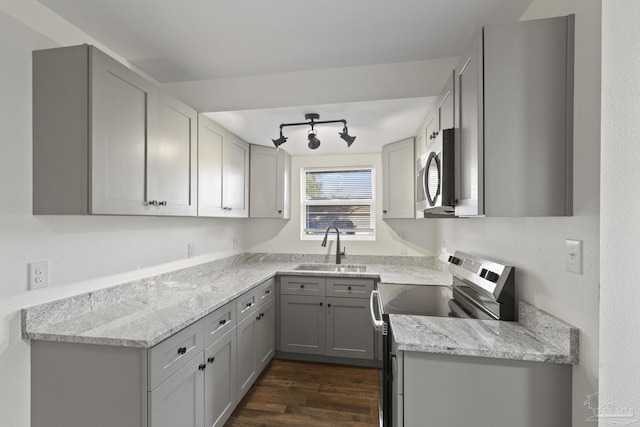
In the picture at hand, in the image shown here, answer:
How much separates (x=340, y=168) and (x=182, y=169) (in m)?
1.98

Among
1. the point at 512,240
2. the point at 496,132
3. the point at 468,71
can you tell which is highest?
the point at 468,71

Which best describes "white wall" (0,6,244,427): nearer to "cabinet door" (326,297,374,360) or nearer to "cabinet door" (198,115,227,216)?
"cabinet door" (198,115,227,216)

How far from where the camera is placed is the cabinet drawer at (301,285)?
9.45 ft

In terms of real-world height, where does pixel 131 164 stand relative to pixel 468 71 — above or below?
below

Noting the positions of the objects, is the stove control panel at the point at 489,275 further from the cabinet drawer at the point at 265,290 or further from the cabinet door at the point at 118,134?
the cabinet door at the point at 118,134

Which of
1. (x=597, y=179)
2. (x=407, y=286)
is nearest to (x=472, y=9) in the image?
(x=597, y=179)

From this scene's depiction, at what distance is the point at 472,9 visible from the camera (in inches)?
61.4

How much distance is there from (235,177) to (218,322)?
1428mm

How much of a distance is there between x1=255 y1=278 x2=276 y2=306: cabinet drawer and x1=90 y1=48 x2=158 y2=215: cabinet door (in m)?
1.20

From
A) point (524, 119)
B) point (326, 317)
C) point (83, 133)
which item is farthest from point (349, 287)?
point (83, 133)

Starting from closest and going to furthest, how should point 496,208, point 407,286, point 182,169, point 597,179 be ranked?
point 597,179 → point 496,208 → point 182,169 → point 407,286

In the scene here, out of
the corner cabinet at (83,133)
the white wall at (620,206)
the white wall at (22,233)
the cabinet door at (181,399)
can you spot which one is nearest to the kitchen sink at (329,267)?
the cabinet door at (181,399)

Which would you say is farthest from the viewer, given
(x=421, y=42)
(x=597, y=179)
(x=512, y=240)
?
(x=421, y=42)

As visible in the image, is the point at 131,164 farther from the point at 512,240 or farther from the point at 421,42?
the point at 512,240
